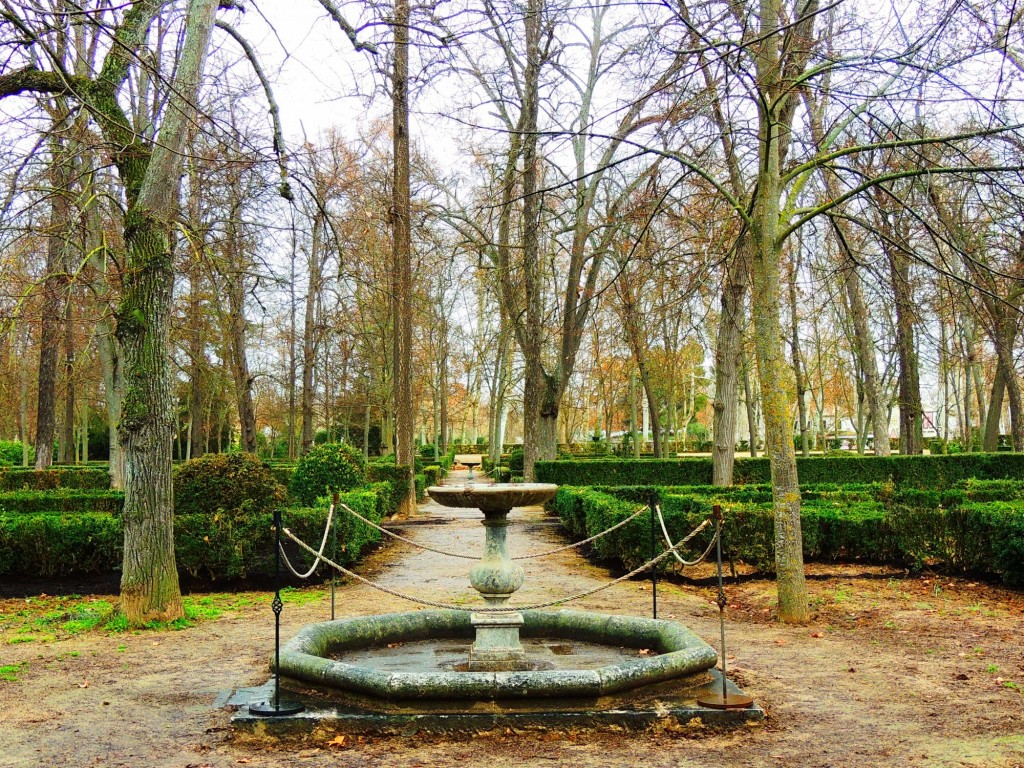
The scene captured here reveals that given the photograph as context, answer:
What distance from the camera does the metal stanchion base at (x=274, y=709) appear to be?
17.0ft

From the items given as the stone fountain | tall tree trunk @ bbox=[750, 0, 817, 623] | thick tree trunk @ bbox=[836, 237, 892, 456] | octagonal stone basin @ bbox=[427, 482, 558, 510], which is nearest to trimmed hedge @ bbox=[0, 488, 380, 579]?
the stone fountain

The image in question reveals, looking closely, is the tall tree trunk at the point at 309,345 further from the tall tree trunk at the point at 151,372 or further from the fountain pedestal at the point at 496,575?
the fountain pedestal at the point at 496,575

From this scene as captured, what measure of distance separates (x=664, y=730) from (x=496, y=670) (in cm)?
140

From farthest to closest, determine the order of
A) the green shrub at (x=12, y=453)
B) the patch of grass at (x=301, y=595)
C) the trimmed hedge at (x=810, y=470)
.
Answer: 1. the green shrub at (x=12, y=453)
2. the trimmed hedge at (x=810, y=470)
3. the patch of grass at (x=301, y=595)

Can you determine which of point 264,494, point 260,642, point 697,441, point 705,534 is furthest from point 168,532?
point 697,441

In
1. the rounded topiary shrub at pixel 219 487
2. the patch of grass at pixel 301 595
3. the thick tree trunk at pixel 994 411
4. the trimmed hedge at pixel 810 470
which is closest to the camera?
the patch of grass at pixel 301 595

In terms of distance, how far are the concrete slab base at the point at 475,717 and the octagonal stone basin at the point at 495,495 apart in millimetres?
1376

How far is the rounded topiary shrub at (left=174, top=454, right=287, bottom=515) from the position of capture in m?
10.8

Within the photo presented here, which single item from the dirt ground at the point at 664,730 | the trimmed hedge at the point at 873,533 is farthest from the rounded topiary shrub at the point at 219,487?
the trimmed hedge at the point at 873,533

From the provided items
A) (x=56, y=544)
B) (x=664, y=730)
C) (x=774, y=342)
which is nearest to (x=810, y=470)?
(x=774, y=342)

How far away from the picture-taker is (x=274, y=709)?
5234 mm

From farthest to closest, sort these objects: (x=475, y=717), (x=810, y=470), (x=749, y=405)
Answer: (x=749, y=405), (x=810, y=470), (x=475, y=717)

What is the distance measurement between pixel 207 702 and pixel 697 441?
5561 centimetres

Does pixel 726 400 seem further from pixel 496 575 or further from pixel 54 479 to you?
pixel 54 479
